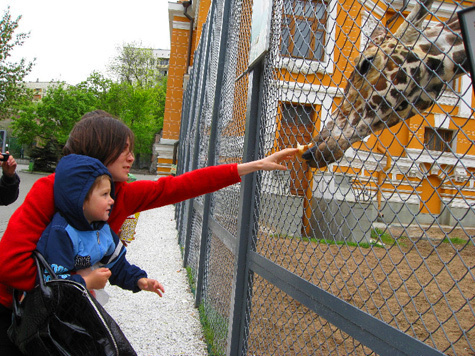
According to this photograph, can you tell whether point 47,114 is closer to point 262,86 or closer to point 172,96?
point 172,96

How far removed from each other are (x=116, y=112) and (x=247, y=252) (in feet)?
90.8

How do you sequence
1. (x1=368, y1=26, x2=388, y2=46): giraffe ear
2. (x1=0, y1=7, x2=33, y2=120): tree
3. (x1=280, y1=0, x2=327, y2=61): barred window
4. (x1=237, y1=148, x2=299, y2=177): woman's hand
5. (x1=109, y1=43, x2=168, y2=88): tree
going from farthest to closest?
1. (x1=109, y1=43, x2=168, y2=88): tree
2. (x1=0, y1=7, x2=33, y2=120): tree
3. (x1=237, y1=148, x2=299, y2=177): woman's hand
4. (x1=280, y1=0, x2=327, y2=61): barred window
5. (x1=368, y1=26, x2=388, y2=46): giraffe ear

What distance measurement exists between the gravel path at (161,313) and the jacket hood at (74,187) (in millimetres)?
2174

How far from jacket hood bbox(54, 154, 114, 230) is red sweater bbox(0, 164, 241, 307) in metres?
0.09

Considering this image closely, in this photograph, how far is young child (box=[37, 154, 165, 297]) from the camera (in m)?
1.80

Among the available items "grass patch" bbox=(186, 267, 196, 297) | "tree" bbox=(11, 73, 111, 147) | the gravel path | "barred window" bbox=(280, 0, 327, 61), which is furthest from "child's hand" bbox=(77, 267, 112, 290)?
"tree" bbox=(11, 73, 111, 147)

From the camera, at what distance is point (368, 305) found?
4949 millimetres

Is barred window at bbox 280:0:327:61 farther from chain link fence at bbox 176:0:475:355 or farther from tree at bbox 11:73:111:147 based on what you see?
tree at bbox 11:73:111:147

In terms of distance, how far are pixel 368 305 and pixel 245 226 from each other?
2994mm

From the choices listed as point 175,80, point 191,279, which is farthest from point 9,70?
point 191,279

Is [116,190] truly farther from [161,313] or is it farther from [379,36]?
[161,313]

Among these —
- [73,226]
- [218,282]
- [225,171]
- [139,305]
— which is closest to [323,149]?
[225,171]

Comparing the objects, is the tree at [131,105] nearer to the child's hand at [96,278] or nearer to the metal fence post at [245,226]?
the metal fence post at [245,226]

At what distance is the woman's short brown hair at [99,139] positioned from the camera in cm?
213
